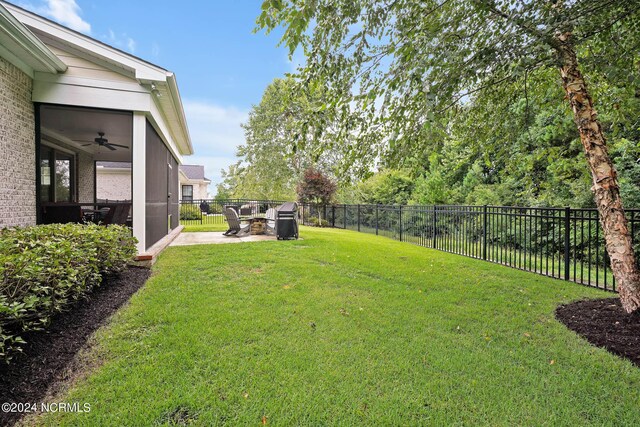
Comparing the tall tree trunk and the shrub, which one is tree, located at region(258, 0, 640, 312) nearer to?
the tall tree trunk

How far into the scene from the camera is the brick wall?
4.10 m

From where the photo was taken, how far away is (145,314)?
3.36 meters

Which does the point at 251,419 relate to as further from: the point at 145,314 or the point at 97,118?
the point at 97,118

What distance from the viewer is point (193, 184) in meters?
26.7

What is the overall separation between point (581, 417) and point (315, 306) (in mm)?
2548

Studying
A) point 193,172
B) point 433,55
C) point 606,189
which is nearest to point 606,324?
point 606,189

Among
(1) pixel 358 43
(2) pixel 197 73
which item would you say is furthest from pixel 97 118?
(2) pixel 197 73

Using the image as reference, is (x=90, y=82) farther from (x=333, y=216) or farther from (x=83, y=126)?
(x=333, y=216)

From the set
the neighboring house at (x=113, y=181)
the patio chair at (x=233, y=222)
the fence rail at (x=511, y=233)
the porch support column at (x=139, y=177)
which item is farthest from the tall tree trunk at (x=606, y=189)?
the neighboring house at (x=113, y=181)

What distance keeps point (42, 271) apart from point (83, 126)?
20.1 feet

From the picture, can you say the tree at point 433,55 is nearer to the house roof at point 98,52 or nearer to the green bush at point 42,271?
the green bush at point 42,271

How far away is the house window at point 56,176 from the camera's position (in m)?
7.93

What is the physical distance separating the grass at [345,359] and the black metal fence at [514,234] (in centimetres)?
125

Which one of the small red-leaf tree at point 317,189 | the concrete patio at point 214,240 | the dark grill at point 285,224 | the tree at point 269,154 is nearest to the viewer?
the concrete patio at point 214,240
